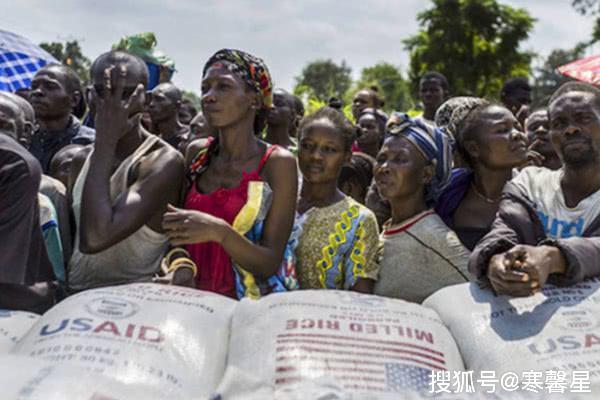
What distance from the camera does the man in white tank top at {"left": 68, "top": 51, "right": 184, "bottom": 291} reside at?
2.11 meters

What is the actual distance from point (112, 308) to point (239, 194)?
25.2 inches

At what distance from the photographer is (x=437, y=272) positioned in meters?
2.38

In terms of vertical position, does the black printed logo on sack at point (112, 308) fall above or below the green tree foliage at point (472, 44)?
below

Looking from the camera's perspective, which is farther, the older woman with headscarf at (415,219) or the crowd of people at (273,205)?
the older woman with headscarf at (415,219)

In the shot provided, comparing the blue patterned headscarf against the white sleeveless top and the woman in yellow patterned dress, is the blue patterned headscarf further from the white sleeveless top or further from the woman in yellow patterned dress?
the white sleeveless top

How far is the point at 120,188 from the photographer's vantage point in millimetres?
2199

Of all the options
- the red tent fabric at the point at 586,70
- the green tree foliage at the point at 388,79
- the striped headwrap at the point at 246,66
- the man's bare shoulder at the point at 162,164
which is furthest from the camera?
the green tree foliage at the point at 388,79

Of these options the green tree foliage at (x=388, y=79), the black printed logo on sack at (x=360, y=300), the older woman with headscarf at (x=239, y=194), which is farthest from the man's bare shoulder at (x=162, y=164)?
the green tree foliage at (x=388, y=79)

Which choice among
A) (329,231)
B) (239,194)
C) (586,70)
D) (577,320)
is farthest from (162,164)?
(586,70)

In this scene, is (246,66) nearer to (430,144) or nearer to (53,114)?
(430,144)

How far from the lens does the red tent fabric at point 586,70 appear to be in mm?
5559

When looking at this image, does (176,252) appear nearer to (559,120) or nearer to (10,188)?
(10,188)

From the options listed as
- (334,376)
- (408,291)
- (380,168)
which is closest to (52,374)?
(334,376)

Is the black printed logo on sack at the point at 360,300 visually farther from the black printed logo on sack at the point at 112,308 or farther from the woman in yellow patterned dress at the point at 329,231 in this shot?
the black printed logo on sack at the point at 112,308
